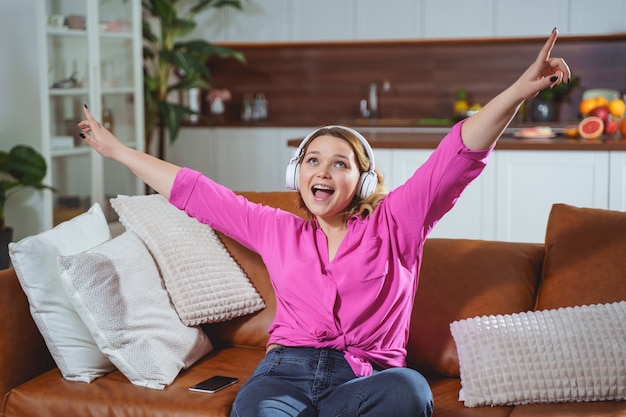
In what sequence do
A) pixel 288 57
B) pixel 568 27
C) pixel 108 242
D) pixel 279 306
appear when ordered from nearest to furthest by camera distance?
pixel 279 306, pixel 108 242, pixel 568 27, pixel 288 57

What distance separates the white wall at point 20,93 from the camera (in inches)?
186

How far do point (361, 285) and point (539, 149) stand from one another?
2405 millimetres

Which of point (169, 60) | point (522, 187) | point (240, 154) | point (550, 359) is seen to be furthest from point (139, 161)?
point (240, 154)

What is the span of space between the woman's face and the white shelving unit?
286 centimetres

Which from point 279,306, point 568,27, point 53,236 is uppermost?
point 568,27

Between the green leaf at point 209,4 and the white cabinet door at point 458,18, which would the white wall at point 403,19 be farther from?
the green leaf at point 209,4

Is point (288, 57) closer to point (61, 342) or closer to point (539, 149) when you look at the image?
point (539, 149)

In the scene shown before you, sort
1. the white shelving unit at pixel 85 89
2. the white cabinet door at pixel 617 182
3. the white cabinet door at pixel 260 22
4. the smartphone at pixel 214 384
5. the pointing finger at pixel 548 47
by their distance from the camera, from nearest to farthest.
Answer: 1. the pointing finger at pixel 548 47
2. the smartphone at pixel 214 384
3. the white cabinet door at pixel 617 182
4. the white shelving unit at pixel 85 89
5. the white cabinet door at pixel 260 22

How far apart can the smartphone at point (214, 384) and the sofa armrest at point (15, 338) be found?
48 cm

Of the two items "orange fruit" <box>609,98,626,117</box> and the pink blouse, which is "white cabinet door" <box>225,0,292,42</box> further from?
the pink blouse

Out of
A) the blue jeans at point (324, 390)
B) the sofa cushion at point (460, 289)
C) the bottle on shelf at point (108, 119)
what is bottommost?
the blue jeans at point (324, 390)

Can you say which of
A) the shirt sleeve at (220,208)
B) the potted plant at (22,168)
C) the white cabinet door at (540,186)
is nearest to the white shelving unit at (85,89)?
the potted plant at (22,168)

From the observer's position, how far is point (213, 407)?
2.16m

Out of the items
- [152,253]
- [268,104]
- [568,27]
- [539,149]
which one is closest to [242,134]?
[268,104]
